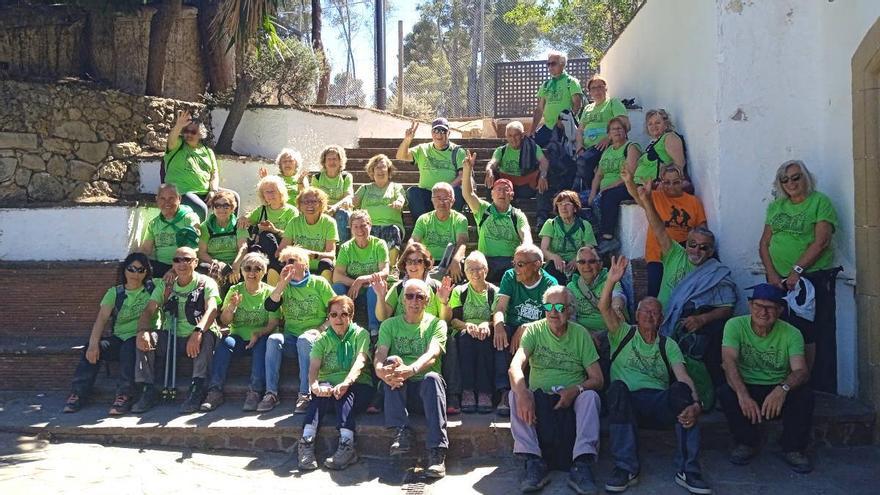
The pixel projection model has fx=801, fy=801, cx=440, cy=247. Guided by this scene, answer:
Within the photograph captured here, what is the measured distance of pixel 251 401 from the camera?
597 cm

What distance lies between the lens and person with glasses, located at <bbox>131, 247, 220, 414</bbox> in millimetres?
6156

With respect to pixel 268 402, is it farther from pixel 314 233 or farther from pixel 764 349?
pixel 764 349

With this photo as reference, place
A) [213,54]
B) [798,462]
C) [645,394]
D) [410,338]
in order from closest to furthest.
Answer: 1. [798,462]
2. [645,394]
3. [410,338]
4. [213,54]

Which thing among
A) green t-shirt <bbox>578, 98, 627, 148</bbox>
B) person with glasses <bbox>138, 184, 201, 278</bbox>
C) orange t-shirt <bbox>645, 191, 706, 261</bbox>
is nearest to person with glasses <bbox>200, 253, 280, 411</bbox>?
person with glasses <bbox>138, 184, 201, 278</bbox>

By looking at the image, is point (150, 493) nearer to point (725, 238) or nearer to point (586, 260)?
point (586, 260)

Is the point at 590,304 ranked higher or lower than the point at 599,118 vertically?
lower

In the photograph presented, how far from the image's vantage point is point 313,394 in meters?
5.49

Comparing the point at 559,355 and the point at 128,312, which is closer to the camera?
the point at 559,355

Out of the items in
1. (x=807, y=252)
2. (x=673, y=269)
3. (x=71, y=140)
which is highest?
(x=71, y=140)

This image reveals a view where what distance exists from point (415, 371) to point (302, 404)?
3.13 feet

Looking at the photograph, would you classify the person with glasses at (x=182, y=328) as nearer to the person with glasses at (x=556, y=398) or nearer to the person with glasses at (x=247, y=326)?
the person with glasses at (x=247, y=326)

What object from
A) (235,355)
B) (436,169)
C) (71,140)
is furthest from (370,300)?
(71,140)

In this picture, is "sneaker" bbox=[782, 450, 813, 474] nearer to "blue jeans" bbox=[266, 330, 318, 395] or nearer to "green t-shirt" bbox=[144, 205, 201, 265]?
"blue jeans" bbox=[266, 330, 318, 395]

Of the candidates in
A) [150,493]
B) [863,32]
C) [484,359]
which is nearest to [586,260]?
[484,359]
